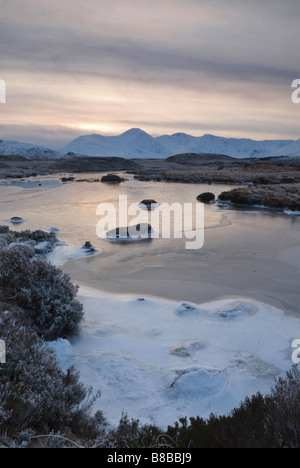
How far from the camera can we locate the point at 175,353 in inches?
199

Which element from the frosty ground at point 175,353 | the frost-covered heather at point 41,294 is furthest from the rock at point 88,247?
the frost-covered heather at point 41,294

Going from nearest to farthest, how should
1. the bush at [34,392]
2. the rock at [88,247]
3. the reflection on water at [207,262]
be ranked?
the bush at [34,392] < the reflection on water at [207,262] < the rock at [88,247]

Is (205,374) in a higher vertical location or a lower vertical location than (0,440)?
lower

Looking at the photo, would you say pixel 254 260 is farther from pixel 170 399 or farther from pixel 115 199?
pixel 115 199

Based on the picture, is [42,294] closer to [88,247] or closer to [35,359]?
[35,359]

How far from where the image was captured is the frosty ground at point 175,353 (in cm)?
390

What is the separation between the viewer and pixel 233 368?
181 inches

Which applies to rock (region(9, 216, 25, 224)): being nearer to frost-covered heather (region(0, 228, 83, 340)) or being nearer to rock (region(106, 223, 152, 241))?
rock (region(106, 223, 152, 241))

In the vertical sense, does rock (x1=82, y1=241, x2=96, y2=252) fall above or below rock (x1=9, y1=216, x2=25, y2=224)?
below

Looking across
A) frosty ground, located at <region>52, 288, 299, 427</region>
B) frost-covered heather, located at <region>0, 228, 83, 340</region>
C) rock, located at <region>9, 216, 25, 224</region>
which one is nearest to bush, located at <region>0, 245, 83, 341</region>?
frost-covered heather, located at <region>0, 228, 83, 340</region>

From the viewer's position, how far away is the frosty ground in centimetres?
390

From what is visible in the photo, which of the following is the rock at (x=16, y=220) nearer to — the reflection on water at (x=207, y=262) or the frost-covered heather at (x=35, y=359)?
the reflection on water at (x=207, y=262)
